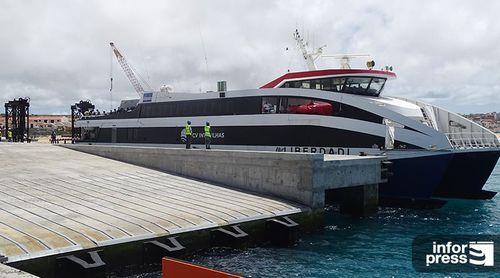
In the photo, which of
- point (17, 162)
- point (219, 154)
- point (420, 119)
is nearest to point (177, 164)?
point (219, 154)

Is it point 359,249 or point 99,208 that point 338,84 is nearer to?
point 359,249

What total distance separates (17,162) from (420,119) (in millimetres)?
18530

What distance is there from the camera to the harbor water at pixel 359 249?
11.5m

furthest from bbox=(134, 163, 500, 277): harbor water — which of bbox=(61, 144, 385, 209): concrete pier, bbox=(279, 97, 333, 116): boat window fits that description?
bbox=(279, 97, 333, 116): boat window

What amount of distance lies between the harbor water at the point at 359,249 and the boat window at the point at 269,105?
21.4ft

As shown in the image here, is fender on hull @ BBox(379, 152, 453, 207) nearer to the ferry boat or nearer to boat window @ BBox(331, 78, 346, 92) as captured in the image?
the ferry boat

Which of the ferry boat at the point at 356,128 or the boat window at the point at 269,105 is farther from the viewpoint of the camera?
the boat window at the point at 269,105

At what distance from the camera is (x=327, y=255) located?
12938mm

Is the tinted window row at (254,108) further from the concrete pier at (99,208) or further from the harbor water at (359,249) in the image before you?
the concrete pier at (99,208)

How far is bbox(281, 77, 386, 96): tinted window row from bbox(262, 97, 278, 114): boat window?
62.4 inches

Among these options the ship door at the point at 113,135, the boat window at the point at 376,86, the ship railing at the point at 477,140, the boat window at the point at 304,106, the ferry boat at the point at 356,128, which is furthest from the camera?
the ship door at the point at 113,135

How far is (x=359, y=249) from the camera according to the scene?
13.7 metres

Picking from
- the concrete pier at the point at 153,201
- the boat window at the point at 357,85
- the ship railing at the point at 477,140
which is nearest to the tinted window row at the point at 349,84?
the boat window at the point at 357,85

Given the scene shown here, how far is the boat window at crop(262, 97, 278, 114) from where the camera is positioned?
23211 mm
